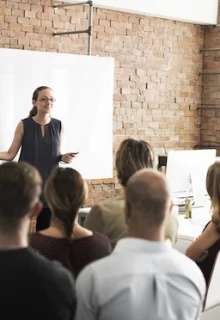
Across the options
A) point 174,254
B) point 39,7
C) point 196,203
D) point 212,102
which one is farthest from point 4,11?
point 174,254

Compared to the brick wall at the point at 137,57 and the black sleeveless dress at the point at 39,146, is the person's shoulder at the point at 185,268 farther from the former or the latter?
the brick wall at the point at 137,57

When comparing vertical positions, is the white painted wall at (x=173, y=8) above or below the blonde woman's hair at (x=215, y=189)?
above

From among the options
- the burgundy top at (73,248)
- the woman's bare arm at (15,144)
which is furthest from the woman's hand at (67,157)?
the burgundy top at (73,248)

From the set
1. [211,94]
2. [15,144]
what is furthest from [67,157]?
[211,94]

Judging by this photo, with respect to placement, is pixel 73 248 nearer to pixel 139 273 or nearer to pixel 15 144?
pixel 139 273

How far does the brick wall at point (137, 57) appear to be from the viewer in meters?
6.20

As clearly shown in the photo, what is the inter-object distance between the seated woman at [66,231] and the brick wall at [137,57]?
3791 millimetres

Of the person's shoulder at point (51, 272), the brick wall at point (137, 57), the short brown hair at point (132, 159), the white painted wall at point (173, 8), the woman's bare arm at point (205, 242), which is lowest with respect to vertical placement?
the woman's bare arm at point (205, 242)

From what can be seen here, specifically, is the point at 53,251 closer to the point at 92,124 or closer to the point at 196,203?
the point at 196,203

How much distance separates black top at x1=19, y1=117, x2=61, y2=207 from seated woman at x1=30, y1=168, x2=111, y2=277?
244cm

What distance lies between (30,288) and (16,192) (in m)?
0.27

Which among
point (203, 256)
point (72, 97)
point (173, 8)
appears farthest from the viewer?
point (173, 8)

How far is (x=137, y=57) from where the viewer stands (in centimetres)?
720

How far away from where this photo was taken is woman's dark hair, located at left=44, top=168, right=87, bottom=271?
243 cm
